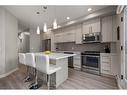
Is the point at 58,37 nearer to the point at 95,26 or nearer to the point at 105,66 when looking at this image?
the point at 95,26

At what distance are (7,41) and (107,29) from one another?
4260 millimetres

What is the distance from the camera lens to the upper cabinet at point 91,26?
416 centimetres

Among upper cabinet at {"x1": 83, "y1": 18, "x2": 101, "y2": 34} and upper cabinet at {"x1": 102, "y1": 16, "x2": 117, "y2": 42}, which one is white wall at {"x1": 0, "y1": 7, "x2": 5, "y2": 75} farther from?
upper cabinet at {"x1": 102, "y1": 16, "x2": 117, "y2": 42}

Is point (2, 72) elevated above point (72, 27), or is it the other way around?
point (72, 27)

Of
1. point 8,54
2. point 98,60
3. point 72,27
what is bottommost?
point 98,60

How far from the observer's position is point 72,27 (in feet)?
18.1

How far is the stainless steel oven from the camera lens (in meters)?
3.98

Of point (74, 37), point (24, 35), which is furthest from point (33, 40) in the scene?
point (74, 37)

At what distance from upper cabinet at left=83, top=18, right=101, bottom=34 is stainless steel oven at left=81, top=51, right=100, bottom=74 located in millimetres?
1021

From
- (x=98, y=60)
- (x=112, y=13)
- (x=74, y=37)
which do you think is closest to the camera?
(x=112, y=13)

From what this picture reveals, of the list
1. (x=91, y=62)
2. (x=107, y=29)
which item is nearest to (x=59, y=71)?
(x=91, y=62)

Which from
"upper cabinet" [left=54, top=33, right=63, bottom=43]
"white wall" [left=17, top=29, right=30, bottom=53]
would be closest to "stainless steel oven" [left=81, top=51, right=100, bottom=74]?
"upper cabinet" [left=54, top=33, right=63, bottom=43]

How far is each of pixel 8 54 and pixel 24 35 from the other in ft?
20.0
